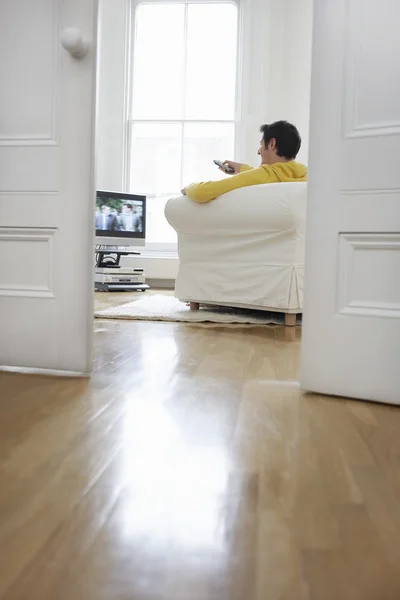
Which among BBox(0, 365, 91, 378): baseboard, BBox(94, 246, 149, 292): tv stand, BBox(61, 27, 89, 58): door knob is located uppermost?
BBox(61, 27, 89, 58): door knob

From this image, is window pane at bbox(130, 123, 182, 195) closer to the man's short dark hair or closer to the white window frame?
the white window frame

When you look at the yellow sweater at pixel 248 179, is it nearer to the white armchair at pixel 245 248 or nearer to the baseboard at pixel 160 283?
the white armchair at pixel 245 248

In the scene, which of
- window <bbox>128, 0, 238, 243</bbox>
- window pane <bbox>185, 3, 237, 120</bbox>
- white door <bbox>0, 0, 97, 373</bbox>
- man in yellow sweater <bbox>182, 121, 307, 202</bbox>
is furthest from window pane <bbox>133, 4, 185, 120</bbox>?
white door <bbox>0, 0, 97, 373</bbox>

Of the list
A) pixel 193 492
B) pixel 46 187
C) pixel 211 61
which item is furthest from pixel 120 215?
pixel 193 492

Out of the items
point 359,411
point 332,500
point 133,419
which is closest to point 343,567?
point 332,500

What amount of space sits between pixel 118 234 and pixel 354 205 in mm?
4059

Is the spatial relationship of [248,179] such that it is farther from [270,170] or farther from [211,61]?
[211,61]

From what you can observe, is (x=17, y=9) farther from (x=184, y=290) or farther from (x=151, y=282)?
(x=151, y=282)

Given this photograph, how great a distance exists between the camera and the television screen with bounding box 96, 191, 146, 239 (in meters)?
5.28

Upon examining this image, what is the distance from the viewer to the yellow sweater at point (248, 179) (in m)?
3.04

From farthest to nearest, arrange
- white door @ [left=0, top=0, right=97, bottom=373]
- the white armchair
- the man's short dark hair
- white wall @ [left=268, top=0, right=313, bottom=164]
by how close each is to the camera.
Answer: white wall @ [left=268, top=0, right=313, bottom=164]
the man's short dark hair
the white armchair
white door @ [left=0, top=0, right=97, bottom=373]

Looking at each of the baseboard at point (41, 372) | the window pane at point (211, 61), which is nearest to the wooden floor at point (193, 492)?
the baseboard at point (41, 372)

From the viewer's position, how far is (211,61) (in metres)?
5.70

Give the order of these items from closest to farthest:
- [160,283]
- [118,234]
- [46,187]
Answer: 1. [46,187]
2. [118,234]
3. [160,283]
